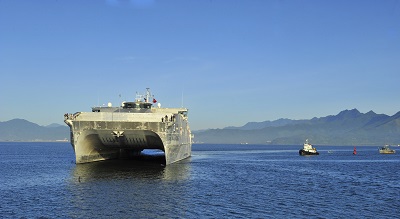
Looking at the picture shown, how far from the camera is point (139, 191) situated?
41844mm

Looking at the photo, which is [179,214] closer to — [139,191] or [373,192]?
[139,191]

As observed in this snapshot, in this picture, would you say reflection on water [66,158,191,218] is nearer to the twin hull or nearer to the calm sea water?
the calm sea water

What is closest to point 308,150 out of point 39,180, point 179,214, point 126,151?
point 126,151

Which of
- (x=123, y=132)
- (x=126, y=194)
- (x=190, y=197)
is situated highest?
(x=123, y=132)

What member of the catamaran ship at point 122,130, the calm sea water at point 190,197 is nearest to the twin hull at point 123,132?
the catamaran ship at point 122,130

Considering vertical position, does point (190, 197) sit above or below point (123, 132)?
below

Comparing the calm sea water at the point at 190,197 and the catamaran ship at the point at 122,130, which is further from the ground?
the catamaran ship at the point at 122,130

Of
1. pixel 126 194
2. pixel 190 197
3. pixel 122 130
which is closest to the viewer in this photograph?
pixel 190 197

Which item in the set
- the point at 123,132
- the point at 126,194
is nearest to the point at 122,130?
the point at 123,132

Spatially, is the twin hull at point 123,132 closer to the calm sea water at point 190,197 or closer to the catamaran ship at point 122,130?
the catamaran ship at point 122,130

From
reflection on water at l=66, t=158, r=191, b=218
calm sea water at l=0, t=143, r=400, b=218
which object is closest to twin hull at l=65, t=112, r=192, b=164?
reflection on water at l=66, t=158, r=191, b=218

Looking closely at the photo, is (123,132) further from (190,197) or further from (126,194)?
(190,197)

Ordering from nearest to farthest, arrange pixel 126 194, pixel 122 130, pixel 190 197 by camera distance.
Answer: pixel 190 197
pixel 126 194
pixel 122 130

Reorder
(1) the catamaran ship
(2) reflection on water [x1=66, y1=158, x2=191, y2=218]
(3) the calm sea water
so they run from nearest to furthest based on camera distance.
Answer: (2) reflection on water [x1=66, y1=158, x2=191, y2=218] < (3) the calm sea water < (1) the catamaran ship
